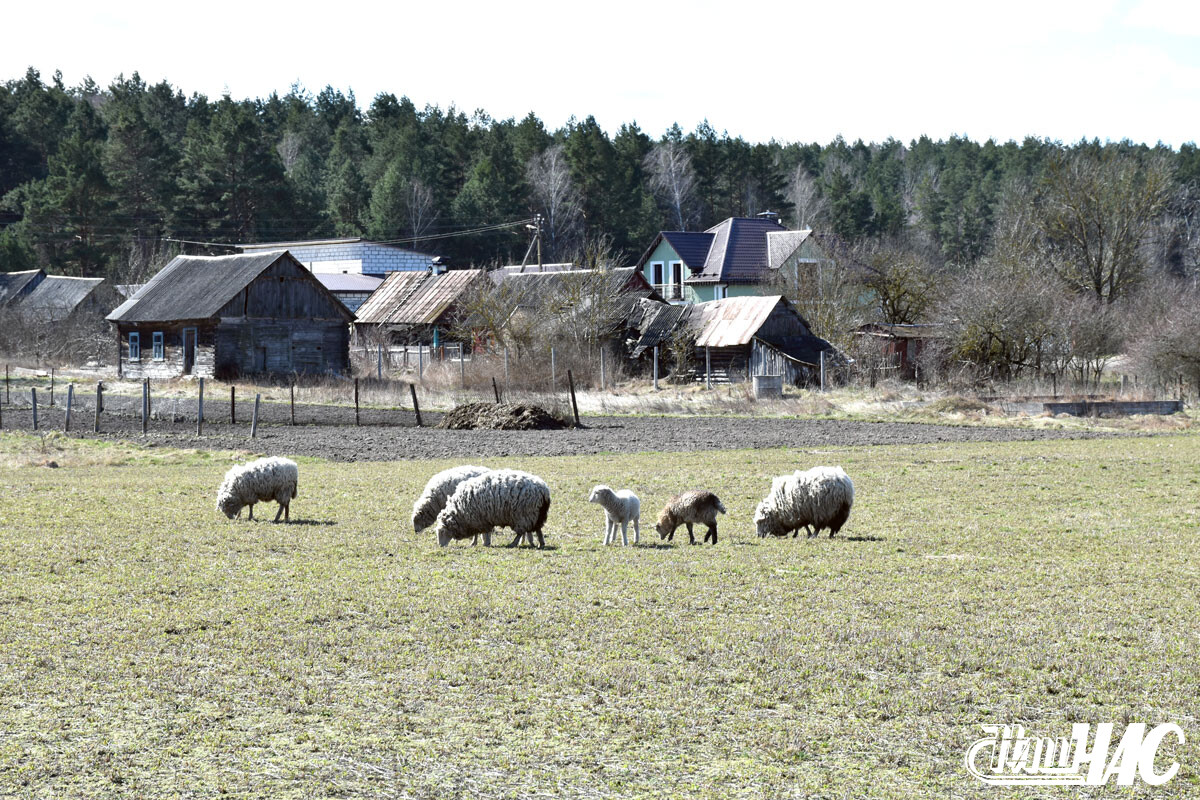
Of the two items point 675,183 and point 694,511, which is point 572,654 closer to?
point 694,511

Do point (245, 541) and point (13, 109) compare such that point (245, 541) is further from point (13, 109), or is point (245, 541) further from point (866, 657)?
point (13, 109)

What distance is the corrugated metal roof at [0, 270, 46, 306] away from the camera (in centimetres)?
8506

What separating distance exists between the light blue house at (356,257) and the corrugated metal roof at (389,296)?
433 inches

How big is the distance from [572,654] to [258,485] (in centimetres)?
890

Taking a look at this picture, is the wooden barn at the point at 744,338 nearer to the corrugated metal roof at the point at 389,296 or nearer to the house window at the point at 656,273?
the corrugated metal roof at the point at 389,296

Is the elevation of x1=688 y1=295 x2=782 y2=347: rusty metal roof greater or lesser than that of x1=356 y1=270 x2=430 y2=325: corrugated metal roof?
lesser

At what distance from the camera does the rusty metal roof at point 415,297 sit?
7250 cm

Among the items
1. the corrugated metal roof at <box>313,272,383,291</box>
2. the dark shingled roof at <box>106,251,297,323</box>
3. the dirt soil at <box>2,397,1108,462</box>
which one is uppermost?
the corrugated metal roof at <box>313,272,383,291</box>

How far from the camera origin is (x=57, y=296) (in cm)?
8475

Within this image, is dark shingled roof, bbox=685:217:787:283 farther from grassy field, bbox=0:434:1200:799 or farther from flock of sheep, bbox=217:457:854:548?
flock of sheep, bbox=217:457:854:548

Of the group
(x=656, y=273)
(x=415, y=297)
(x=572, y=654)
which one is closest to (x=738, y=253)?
(x=656, y=273)

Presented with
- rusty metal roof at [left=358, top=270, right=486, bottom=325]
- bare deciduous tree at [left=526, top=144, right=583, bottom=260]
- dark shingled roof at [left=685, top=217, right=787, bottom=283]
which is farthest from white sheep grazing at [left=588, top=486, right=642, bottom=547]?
bare deciduous tree at [left=526, top=144, right=583, bottom=260]

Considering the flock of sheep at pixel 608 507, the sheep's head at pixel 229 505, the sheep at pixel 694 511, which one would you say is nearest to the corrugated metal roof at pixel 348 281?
the sheep's head at pixel 229 505

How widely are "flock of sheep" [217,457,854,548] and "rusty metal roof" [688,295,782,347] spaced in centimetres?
4213
